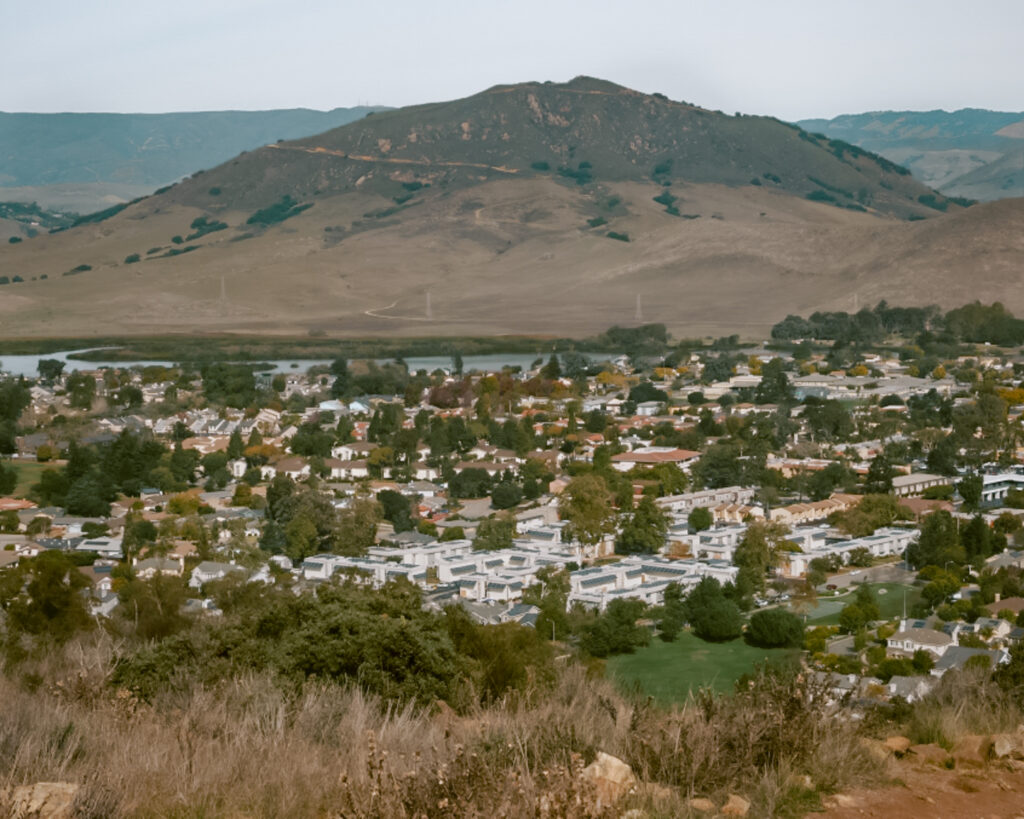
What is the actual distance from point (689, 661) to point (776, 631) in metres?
1.30

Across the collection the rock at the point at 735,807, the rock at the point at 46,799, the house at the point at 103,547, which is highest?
the rock at the point at 46,799

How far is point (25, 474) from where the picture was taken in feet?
106

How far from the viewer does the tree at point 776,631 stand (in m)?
16.8

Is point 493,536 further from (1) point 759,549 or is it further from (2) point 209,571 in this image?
(2) point 209,571

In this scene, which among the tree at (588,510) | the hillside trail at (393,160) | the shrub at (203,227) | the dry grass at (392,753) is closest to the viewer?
the dry grass at (392,753)

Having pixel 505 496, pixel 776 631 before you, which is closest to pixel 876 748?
pixel 776 631

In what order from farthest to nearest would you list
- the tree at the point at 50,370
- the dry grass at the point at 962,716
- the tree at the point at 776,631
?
the tree at the point at 50,370
the tree at the point at 776,631
the dry grass at the point at 962,716

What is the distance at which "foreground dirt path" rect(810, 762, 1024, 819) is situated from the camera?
4332mm

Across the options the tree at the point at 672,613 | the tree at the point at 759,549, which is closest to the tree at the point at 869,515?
the tree at the point at 759,549

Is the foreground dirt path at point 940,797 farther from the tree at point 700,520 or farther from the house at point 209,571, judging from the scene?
the tree at point 700,520

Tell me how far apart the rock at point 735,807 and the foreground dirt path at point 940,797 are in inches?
8.9

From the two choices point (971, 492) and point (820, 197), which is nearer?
point (971, 492)

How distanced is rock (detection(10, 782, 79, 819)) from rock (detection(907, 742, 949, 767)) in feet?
9.58

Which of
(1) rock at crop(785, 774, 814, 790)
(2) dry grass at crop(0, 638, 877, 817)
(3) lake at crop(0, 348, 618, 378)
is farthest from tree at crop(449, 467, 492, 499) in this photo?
(3) lake at crop(0, 348, 618, 378)
